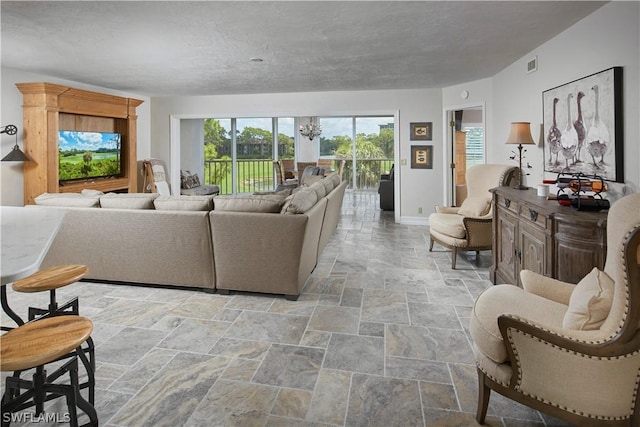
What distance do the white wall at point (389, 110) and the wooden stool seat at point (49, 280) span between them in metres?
5.50

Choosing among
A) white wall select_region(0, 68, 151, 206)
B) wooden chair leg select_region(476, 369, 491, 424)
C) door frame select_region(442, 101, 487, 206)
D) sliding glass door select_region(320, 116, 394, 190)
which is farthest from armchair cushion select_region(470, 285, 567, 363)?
sliding glass door select_region(320, 116, 394, 190)

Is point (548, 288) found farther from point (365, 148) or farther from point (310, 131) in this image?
point (365, 148)

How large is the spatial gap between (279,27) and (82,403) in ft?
10.1

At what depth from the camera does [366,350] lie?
2.46 metres

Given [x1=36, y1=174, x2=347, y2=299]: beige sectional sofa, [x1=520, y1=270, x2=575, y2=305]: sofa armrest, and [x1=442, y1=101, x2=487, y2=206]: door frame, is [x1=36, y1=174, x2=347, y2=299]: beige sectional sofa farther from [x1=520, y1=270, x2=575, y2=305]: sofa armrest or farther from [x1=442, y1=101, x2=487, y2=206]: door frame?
[x1=442, y1=101, x2=487, y2=206]: door frame

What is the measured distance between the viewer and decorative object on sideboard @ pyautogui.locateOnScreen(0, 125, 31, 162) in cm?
469

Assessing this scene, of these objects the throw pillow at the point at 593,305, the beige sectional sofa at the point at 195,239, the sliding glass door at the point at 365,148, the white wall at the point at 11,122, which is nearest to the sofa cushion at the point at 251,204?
the beige sectional sofa at the point at 195,239

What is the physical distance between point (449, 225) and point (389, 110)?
3240mm

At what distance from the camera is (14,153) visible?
4734 millimetres

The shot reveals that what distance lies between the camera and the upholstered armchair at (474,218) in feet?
13.9

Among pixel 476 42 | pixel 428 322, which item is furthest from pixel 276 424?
pixel 476 42

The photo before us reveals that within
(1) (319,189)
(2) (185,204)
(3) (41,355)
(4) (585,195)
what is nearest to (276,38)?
(1) (319,189)

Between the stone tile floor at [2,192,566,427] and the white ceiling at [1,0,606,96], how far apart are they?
83.3 inches

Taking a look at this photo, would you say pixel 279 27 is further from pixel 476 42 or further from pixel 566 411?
pixel 566 411
